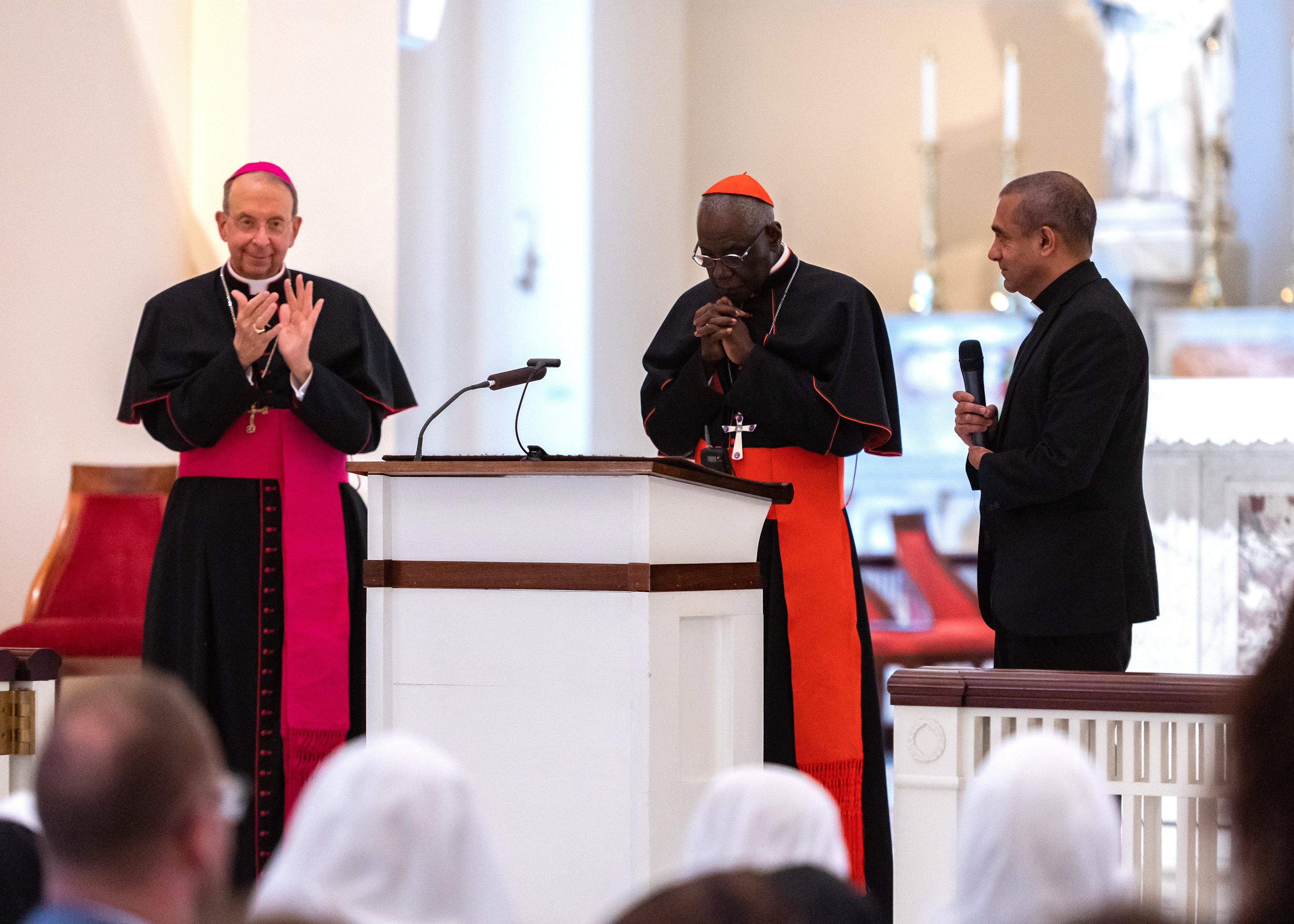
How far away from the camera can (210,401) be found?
395 centimetres

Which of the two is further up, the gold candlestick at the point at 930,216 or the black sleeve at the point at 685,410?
the gold candlestick at the point at 930,216

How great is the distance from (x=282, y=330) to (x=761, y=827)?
2655 millimetres

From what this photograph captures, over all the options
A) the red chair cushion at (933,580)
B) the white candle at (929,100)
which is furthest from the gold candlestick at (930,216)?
the red chair cushion at (933,580)

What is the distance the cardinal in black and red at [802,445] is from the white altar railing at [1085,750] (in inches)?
29.4

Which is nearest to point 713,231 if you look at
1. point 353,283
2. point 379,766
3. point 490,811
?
point 490,811

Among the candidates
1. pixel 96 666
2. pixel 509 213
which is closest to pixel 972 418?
pixel 96 666

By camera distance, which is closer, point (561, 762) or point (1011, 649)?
point (561, 762)

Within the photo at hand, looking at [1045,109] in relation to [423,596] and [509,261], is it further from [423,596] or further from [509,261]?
[423,596]

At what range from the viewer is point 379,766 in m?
1.48

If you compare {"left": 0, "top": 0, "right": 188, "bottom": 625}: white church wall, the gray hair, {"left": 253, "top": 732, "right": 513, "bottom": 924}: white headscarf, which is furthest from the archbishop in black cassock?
{"left": 253, "top": 732, "right": 513, "bottom": 924}: white headscarf

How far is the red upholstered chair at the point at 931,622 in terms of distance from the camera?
7.14 meters

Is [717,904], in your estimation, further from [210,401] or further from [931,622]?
[931,622]

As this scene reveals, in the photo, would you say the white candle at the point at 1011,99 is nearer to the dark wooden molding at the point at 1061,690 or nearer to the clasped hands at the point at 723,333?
the clasped hands at the point at 723,333

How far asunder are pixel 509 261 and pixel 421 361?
2.98 feet
